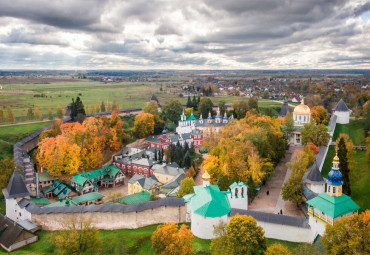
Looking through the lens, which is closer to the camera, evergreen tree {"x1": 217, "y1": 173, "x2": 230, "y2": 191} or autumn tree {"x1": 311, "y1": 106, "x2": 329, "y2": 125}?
evergreen tree {"x1": 217, "y1": 173, "x2": 230, "y2": 191}

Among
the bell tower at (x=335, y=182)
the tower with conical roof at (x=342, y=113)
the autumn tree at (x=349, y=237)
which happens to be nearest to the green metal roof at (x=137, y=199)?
the bell tower at (x=335, y=182)

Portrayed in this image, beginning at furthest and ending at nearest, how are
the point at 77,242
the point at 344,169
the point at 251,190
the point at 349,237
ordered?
the point at 344,169 < the point at 251,190 < the point at 77,242 < the point at 349,237

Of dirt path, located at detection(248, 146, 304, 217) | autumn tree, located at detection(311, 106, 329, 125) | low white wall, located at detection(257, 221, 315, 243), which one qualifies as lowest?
dirt path, located at detection(248, 146, 304, 217)

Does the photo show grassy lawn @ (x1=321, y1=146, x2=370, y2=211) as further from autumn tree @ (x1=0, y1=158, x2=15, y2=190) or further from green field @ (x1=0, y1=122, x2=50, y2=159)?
green field @ (x1=0, y1=122, x2=50, y2=159)

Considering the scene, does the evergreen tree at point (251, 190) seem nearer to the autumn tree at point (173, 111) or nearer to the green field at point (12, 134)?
the green field at point (12, 134)

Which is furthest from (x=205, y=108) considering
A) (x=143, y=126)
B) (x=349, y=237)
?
(x=349, y=237)

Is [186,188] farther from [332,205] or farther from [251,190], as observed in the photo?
[332,205]

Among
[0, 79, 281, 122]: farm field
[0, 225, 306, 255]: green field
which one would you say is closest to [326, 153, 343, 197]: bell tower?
[0, 225, 306, 255]: green field
